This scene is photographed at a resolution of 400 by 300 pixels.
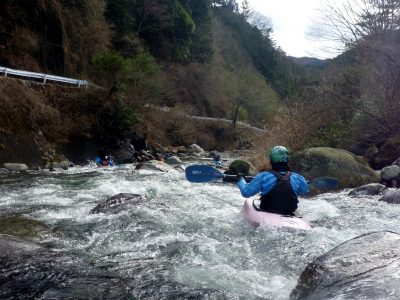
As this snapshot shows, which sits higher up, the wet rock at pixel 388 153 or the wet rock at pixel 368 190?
the wet rock at pixel 388 153

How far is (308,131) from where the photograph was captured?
441 inches

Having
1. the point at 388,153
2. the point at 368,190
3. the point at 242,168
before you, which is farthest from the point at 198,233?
the point at 388,153

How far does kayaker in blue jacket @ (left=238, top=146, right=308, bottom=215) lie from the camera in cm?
435

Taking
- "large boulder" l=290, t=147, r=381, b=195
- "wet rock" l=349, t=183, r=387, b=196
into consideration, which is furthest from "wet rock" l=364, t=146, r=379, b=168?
"wet rock" l=349, t=183, r=387, b=196

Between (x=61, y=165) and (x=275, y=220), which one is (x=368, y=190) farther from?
(x=61, y=165)

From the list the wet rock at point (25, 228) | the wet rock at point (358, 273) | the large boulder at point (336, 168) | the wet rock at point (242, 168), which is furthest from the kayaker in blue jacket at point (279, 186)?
the wet rock at point (242, 168)

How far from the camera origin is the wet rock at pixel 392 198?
602 cm

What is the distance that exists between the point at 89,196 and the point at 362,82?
873 cm

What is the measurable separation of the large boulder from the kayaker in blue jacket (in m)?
3.67

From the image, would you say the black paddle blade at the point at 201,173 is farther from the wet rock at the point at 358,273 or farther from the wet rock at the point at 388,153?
the wet rock at the point at 388,153

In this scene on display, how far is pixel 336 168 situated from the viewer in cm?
798

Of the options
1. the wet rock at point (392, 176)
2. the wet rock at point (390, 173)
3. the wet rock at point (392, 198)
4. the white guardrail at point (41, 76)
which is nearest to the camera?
the wet rock at point (392, 198)

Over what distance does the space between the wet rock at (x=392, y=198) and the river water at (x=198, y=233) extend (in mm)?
218

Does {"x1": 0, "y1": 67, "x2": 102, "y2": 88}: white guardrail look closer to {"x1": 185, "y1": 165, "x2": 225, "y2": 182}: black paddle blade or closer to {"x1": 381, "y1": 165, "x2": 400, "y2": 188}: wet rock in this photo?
{"x1": 185, "y1": 165, "x2": 225, "y2": 182}: black paddle blade
